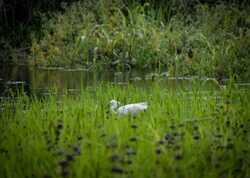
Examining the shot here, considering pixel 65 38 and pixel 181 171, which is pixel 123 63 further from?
pixel 181 171

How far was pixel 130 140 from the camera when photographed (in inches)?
109

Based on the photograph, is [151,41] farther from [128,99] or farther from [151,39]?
[128,99]

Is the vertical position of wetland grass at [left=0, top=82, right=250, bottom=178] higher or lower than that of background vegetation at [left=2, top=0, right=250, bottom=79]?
lower

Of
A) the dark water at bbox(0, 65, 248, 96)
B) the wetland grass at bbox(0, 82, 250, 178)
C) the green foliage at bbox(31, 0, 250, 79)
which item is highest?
the green foliage at bbox(31, 0, 250, 79)

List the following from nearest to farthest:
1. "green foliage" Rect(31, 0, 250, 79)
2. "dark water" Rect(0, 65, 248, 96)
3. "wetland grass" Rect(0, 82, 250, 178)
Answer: "wetland grass" Rect(0, 82, 250, 178), "dark water" Rect(0, 65, 248, 96), "green foliage" Rect(31, 0, 250, 79)

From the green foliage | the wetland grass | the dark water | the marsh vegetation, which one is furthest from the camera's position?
the green foliage

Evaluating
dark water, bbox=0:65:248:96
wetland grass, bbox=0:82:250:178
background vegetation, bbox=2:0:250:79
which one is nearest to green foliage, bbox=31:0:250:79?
background vegetation, bbox=2:0:250:79

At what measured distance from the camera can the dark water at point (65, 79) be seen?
643cm

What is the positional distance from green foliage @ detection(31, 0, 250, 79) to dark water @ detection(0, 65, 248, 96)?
1.38 ft

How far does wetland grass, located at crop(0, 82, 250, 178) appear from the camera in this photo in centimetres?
249

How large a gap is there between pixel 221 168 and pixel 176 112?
→ 4.37ft

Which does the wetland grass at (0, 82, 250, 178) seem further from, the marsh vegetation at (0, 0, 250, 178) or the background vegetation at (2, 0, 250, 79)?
the background vegetation at (2, 0, 250, 79)

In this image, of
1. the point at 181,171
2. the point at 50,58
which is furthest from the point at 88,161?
the point at 50,58

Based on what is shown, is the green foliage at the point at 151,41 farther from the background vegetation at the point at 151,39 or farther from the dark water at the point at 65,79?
the dark water at the point at 65,79
